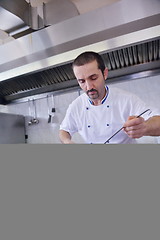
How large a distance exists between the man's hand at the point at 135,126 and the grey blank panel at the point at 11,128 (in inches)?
49.1

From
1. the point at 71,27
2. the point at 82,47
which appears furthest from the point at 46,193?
the point at 71,27

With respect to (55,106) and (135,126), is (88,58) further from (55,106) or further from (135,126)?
(55,106)

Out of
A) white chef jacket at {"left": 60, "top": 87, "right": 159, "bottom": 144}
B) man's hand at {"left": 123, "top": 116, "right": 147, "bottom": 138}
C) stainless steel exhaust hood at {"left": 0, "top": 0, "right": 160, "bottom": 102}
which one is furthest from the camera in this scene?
white chef jacket at {"left": 60, "top": 87, "right": 159, "bottom": 144}

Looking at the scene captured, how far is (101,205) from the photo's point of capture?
15cm

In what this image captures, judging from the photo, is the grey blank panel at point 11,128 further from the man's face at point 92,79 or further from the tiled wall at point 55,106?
the man's face at point 92,79

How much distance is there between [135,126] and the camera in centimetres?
55

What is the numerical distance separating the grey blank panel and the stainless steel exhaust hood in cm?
40

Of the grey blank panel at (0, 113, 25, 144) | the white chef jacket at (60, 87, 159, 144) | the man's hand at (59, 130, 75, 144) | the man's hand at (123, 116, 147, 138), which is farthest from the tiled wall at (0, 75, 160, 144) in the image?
the man's hand at (123, 116, 147, 138)

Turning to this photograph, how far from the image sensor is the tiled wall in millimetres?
1171

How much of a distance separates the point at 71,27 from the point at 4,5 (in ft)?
1.28

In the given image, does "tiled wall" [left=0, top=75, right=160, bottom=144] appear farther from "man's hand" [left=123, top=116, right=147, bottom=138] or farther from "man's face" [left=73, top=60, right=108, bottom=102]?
"man's hand" [left=123, top=116, right=147, bottom=138]

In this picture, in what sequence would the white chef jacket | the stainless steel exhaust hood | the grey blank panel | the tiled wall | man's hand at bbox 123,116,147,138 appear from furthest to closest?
the grey blank panel < the tiled wall < the white chef jacket < the stainless steel exhaust hood < man's hand at bbox 123,116,147,138

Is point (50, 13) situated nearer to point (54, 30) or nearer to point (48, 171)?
point (54, 30)

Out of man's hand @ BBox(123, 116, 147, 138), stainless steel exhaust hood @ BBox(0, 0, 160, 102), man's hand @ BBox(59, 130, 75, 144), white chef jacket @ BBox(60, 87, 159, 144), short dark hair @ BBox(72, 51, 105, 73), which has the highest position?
stainless steel exhaust hood @ BBox(0, 0, 160, 102)
